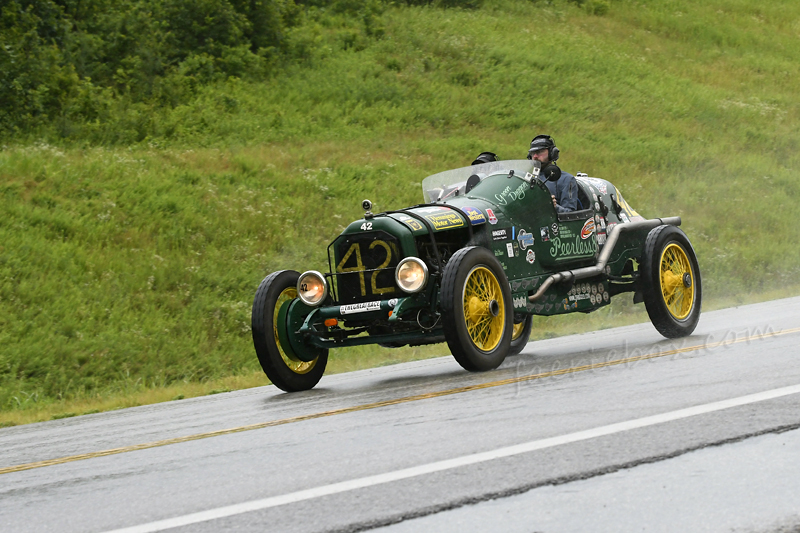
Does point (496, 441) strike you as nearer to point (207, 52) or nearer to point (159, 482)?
point (159, 482)

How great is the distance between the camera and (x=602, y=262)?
33.6 feet

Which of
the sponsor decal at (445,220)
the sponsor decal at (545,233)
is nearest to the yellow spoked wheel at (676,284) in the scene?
the sponsor decal at (545,233)

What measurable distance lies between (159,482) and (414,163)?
2107 cm

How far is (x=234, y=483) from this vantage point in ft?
14.9

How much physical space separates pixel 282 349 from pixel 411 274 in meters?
1.43

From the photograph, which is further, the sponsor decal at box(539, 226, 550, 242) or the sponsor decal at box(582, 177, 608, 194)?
the sponsor decal at box(582, 177, 608, 194)

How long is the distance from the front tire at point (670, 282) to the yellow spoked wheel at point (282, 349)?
11.3 ft

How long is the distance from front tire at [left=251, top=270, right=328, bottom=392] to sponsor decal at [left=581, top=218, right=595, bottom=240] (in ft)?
9.90

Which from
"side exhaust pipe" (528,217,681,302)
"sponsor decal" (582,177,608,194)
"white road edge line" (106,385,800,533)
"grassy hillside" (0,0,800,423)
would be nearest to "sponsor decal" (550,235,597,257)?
"side exhaust pipe" (528,217,681,302)

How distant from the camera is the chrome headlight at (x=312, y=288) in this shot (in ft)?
28.9

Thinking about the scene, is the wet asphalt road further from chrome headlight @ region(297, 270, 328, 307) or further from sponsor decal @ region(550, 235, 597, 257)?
sponsor decal @ region(550, 235, 597, 257)

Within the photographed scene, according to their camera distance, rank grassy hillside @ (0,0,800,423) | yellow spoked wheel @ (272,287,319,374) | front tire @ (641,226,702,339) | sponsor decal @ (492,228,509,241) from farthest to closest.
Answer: grassy hillside @ (0,0,800,423)
front tire @ (641,226,702,339)
sponsor decal @ (492,228,509,241)
yellow spoked wheel @ (272,287,319,374)

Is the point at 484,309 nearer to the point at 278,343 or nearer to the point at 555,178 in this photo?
the point at 278,343

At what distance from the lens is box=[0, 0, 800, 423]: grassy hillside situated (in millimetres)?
14609
